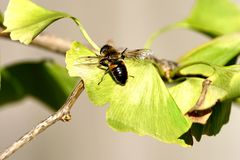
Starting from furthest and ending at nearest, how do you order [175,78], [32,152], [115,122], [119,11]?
1. [119,11]
2. [32,152]
3. [175,78]
4. [115,122]

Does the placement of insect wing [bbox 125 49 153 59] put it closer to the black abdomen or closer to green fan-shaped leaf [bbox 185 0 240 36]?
the black abdomen

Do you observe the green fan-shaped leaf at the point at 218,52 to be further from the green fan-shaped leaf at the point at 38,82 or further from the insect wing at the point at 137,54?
the green fan-shaped leaf at the point at 38,82

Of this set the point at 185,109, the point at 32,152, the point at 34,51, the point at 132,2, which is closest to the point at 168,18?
the point at 132,2

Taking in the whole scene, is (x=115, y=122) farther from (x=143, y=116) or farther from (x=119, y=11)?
(x=119, y=11)

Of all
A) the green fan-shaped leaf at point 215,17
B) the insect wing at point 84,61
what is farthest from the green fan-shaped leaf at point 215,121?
the green fan-shaped leaf at point 215,17

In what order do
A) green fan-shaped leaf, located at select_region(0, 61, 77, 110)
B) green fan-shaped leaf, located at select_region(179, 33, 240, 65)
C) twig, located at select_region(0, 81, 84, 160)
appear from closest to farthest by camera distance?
twig, located at select_region(0, 81, 84, 160), green fan-shaped leaf, located at select_region(179, 33, 240, 65), green fan-shaped leaf, located at select_region(0, 61, 77, 110)

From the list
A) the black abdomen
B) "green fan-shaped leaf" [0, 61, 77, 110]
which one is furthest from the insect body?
"green fan-shaped leaf" [0, 61, 77, 110]

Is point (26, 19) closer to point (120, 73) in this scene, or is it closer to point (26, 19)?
point (26, 19)
